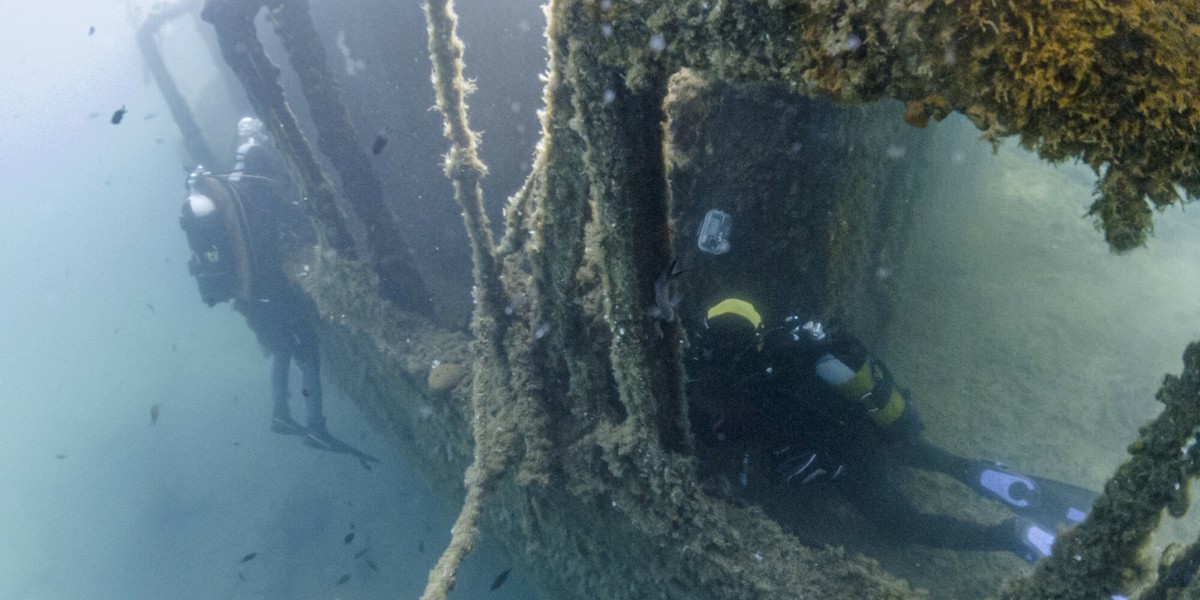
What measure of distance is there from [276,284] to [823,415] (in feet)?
31.9

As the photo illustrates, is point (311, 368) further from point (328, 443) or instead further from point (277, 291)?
point (277, 291)

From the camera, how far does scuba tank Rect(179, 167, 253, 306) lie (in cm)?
965

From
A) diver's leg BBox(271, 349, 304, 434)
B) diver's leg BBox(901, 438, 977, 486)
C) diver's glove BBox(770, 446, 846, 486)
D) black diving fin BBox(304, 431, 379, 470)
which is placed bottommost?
black diving fin BBox(304, 431, 379, 470)

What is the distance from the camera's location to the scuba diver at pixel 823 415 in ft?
14.0

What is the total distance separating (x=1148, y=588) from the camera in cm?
199

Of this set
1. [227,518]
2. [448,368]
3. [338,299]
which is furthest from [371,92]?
[227,518]

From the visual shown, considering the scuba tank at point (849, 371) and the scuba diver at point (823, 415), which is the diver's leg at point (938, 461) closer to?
the scuba diver at point (823, 415)

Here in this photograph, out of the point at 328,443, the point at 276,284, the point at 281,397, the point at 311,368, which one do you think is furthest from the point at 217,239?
the point at 328,443

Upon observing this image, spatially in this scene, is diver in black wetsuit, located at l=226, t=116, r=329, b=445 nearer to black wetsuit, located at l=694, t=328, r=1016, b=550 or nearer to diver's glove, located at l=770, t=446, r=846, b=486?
black wetsuit, located at l=694, t=328, r=1016, b=550

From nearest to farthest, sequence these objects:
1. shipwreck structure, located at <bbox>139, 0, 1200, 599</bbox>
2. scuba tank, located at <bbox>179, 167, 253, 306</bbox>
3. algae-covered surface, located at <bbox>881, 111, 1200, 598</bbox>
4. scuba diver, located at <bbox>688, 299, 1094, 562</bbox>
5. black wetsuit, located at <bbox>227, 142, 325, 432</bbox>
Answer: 1. shipwreck structure, located at <bbox>139, 0, 1200, 599</bbox>
2. scuba diver, located at <bbox>688, 299, 1094, 562</bbox>
3. algae-covered surface, located at <bbox>881, 111, 1200, 598</bbox>
4. scuba tank, located at <bbox>179, 167, 253, 306</bbox>
5. black wetsuit, located at <bbox>227, 142, 325, 432</bbox>

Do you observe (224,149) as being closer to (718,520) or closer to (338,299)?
(338,299)

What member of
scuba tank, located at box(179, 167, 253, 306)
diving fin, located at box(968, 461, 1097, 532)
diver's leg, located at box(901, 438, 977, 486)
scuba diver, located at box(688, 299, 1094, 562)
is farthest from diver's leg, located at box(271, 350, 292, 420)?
diving fin, located at box(968, 461, 1097, 532)

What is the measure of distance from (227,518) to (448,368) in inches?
548

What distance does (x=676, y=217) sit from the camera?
4.57 metres
